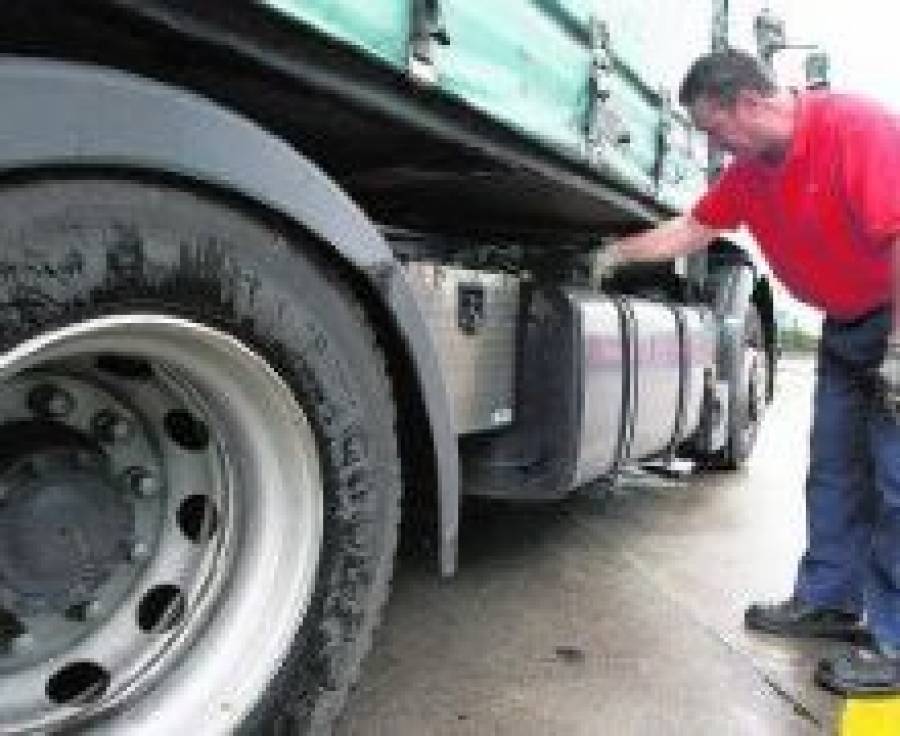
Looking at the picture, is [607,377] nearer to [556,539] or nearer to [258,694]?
[556,539]

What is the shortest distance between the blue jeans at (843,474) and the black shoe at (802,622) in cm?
3

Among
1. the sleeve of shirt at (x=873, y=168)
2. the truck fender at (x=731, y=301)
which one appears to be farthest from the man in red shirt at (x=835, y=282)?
the truck fender at (x=731, y=301)

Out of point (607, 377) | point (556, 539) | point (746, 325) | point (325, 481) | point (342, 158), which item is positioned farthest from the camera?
point (746, 325)

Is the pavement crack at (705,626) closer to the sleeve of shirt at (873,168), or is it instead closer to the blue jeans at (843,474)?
the blue jeans at (843,474)

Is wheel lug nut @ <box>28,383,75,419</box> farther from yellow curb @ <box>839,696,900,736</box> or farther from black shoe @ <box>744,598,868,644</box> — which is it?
black shoe @ <box>744,598,868,644</box>

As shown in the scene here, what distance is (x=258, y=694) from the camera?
2.49 metres

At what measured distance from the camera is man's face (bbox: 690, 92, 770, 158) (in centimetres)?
405

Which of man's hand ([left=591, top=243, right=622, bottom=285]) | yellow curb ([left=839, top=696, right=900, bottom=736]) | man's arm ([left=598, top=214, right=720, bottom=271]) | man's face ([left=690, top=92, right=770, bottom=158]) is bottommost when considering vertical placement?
yellow curb ([left=839, top=696, right=900, bottom=736])

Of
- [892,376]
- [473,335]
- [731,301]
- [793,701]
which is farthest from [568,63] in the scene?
[731,301]

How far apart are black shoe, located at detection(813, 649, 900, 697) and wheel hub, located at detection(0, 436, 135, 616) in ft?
7.17

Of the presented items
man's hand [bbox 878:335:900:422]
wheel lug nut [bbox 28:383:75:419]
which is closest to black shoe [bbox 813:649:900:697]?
man's hand [bbox 878:335:900:422]

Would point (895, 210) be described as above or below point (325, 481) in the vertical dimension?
above

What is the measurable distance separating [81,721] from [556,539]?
329 cm

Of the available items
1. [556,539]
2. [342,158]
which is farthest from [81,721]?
[556,539]
